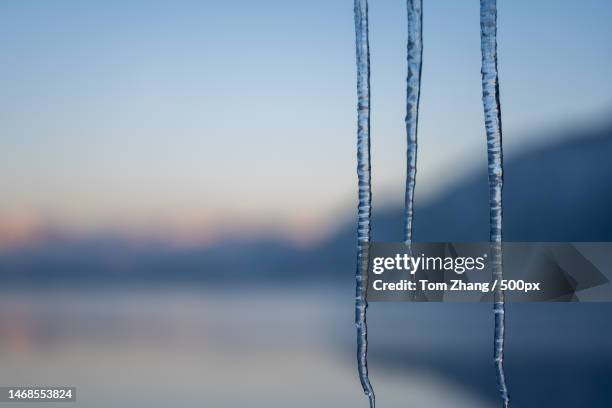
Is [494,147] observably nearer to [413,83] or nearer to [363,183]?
[413,83]

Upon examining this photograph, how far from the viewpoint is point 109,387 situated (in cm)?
843

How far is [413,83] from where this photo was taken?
8.62 m

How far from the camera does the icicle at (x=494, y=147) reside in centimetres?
793

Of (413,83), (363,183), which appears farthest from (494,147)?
(363,183)

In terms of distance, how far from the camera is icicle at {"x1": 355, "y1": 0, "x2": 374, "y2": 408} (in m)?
8.00

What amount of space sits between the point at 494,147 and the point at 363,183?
1.26 meters

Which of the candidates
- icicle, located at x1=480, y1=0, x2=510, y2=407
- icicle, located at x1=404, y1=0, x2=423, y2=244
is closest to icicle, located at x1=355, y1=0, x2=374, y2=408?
icicle, located at x1=404, y1=0, x2=423, y2=244

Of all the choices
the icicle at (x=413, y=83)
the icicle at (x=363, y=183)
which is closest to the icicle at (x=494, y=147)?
the icicle at (x=413, y=83)

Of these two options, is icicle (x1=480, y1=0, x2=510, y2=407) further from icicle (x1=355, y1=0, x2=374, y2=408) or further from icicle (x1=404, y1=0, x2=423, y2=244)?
icicle (x1=355, y1=0, x2=374, y2=408)

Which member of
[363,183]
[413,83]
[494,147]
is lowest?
[363,183]

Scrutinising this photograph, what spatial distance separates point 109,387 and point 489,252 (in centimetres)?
390

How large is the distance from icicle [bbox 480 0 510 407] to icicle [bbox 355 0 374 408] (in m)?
1.12

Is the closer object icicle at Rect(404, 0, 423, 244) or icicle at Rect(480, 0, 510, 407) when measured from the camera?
icicle at Rect(480, 0, 510, 407)

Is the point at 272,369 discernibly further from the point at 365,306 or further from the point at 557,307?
the point at 557,307
